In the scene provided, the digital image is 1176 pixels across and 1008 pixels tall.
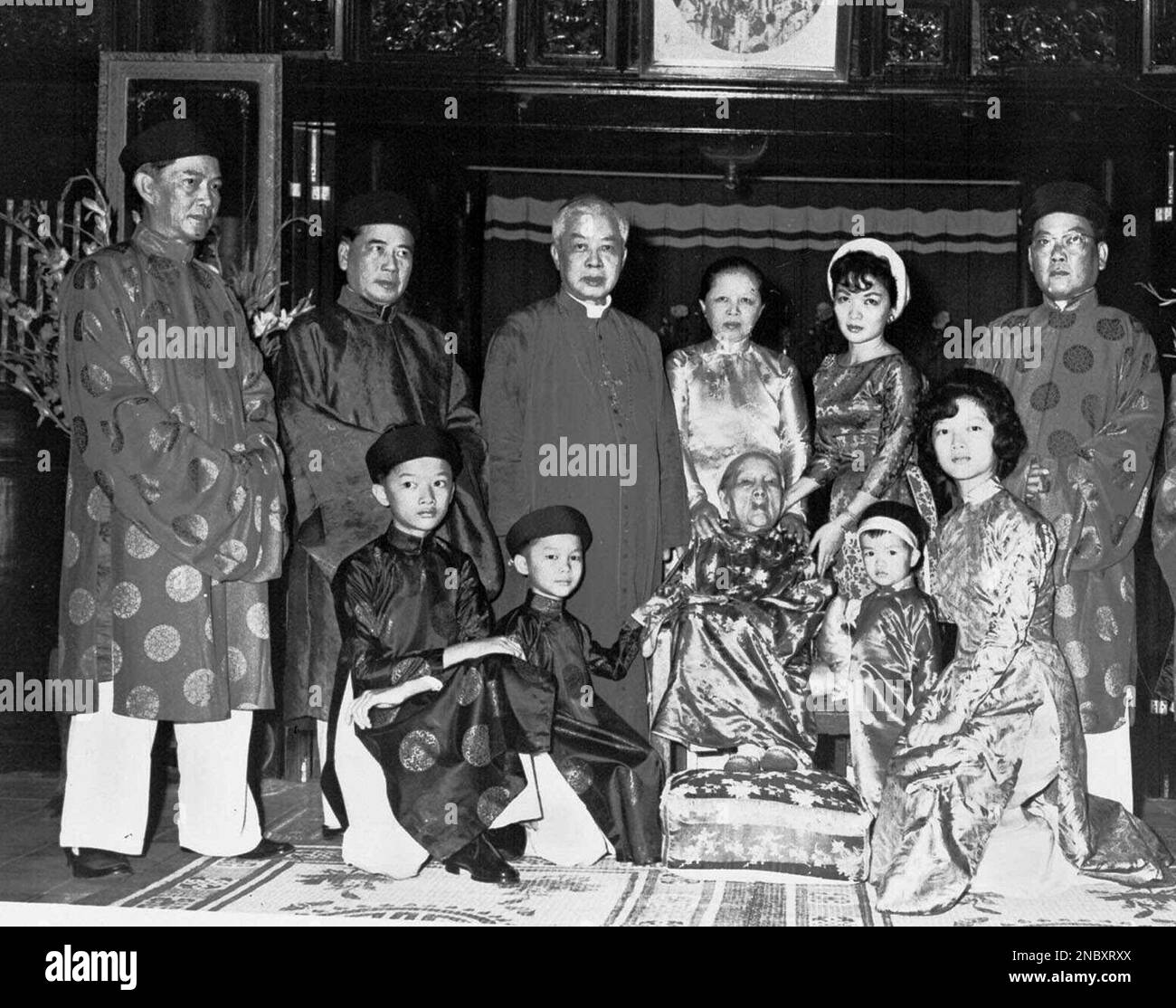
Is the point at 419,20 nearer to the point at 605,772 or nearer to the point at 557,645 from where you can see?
the point at 557,645

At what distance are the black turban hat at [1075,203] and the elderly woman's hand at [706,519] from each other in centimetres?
133

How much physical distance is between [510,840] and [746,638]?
0.88 m

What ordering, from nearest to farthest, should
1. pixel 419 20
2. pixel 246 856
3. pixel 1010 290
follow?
pixel 246 856 < pixel 419 20 < pixel 1010 290

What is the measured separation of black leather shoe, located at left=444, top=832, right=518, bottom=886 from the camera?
165 inches

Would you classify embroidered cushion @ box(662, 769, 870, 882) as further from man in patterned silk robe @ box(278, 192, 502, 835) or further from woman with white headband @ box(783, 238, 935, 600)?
man in patterned silk robe @ box(278, 192, 502, 835)

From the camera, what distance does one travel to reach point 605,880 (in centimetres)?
423

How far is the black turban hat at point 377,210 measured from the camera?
4715 millimetres

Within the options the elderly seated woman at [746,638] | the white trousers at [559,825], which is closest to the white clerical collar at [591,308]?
the elderly seated woman at [746,638]

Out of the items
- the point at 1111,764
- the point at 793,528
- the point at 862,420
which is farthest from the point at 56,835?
the point at 1111,764

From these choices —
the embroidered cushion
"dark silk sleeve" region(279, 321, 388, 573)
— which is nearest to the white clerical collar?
"dark silk sleeve" region(279, 321, 388, 573)

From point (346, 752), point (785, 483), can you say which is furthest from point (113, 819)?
point (785, 483)

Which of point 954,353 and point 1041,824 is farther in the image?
point 954,353

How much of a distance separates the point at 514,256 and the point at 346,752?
377cm

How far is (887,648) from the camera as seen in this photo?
14.6 feet
